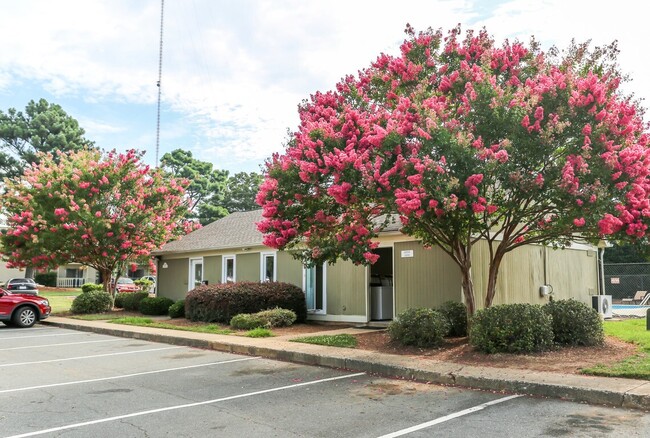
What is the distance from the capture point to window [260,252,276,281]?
18812 mm

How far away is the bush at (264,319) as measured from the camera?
15.0 meters

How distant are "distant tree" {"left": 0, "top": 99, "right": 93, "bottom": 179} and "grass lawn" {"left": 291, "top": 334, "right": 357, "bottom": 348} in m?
38.9

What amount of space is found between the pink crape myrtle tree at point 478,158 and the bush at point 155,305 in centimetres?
1229

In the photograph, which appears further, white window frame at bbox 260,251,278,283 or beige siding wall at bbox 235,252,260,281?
beige siding wall at bbox 235,252,260,281

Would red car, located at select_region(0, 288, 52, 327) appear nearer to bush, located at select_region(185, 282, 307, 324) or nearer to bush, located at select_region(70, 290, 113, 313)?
bush, located at select_region(70, 290, 113, 313)

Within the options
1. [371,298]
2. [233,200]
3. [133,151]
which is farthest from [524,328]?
[233,200]

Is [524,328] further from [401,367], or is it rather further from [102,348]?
[102,348]

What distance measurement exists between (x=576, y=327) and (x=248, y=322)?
8.39 meters

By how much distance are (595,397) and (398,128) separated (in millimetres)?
4932

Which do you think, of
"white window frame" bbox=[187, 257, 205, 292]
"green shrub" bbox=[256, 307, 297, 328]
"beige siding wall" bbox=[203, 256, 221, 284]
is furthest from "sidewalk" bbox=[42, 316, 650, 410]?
"white window frame" bbox=[187, 257, 205, 292]

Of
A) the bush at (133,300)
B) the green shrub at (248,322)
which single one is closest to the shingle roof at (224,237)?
the bush at (133,300)

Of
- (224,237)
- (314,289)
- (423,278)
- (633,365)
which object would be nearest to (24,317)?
(224,237)

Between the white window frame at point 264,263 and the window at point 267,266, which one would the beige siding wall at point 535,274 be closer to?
the white window frame at point 264,263

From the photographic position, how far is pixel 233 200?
55531 mm
